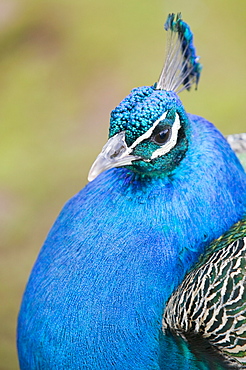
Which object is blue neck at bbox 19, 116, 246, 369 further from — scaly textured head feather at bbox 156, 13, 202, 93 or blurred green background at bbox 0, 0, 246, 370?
blurred green background at bbox 0, 0, 246, 370

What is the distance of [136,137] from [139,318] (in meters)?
0.49

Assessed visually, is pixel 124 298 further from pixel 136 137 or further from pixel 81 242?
pixel 136 137

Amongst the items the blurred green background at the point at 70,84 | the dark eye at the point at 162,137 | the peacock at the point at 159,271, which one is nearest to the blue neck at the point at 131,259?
the peacock at the point at 159,271

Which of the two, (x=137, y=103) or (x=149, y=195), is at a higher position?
(x=137, y=103)

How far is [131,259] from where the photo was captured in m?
1.71

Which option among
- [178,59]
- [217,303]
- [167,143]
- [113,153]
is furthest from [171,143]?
[217,303]

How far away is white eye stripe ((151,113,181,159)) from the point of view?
163cm

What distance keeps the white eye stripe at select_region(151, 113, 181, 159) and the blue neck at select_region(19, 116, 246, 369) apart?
0.08 meters

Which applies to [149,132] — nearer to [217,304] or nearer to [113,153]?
[113,153]

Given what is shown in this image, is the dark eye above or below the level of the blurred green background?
below

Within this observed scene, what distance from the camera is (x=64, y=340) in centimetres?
175

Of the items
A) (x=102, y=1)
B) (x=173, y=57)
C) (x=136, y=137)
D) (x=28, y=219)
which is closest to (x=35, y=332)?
(x=136, y=137)

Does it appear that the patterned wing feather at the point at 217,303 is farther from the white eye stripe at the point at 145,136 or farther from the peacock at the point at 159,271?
the white eye stripe at the point at 145,136

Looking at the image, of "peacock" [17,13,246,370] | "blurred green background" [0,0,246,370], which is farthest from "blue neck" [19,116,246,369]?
"blurred green background" [0,0,246,370]
